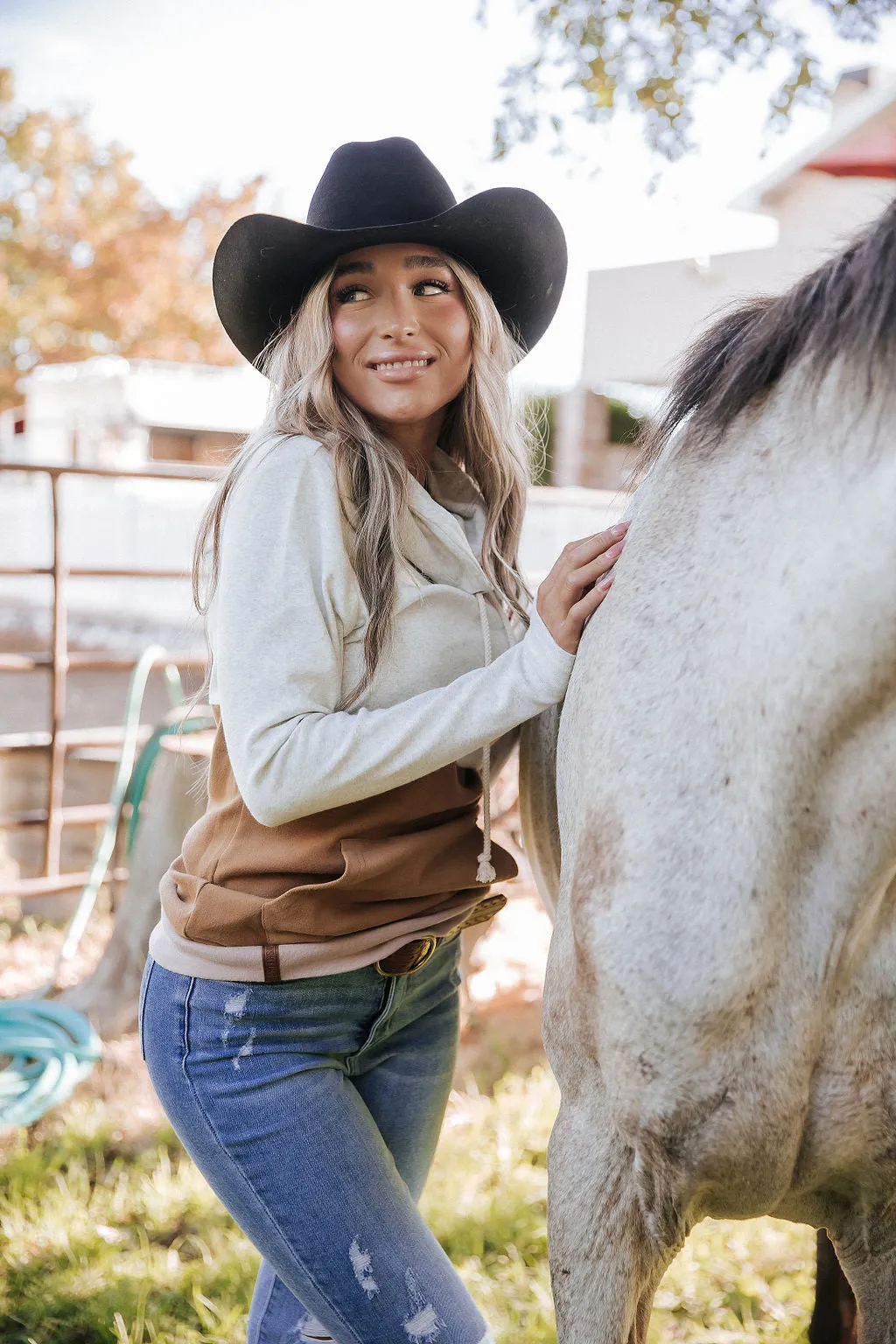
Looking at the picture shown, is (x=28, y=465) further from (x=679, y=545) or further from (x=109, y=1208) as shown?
(x=679, y=545)

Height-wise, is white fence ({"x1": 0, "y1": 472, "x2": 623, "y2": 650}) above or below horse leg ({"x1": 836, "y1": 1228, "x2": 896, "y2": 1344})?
below

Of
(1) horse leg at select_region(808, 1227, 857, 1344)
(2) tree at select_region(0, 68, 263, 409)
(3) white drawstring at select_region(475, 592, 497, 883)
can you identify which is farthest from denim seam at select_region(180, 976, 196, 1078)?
(2) tree at select_region(0, 68, 263, 409)

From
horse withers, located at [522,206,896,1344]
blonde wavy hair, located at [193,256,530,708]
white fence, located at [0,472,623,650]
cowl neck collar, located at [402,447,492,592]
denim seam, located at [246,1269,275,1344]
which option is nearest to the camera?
horse withers, located at [522,206,896,1344]

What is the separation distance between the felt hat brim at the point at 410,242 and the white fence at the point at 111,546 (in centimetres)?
691

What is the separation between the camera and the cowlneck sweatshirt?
1.41 m

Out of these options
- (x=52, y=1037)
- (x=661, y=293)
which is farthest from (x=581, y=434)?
(x=52, y=1037)

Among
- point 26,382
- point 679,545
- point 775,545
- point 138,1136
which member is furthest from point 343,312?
point 26,382

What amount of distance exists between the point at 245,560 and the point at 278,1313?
1204 mm

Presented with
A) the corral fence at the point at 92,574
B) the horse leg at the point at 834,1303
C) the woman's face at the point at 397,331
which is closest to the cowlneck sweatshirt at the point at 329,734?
the woman's face at the point at 397,331

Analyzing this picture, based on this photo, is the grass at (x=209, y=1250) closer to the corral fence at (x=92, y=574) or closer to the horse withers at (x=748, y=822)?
the horse withers at (x=748, y=822)

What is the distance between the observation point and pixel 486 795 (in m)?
1.64

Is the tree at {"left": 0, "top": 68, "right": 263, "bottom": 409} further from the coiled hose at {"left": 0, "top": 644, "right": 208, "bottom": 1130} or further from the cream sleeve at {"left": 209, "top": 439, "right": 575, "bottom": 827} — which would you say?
the cream sleeve at {"left": 209, "top": 439, "right": 575, "bottom": 827}

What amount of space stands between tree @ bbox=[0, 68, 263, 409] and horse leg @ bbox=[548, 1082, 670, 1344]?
18.2 m

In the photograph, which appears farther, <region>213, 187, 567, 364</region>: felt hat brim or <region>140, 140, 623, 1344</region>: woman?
<region>213, 187, 567, 364</region>: felt hat brim
